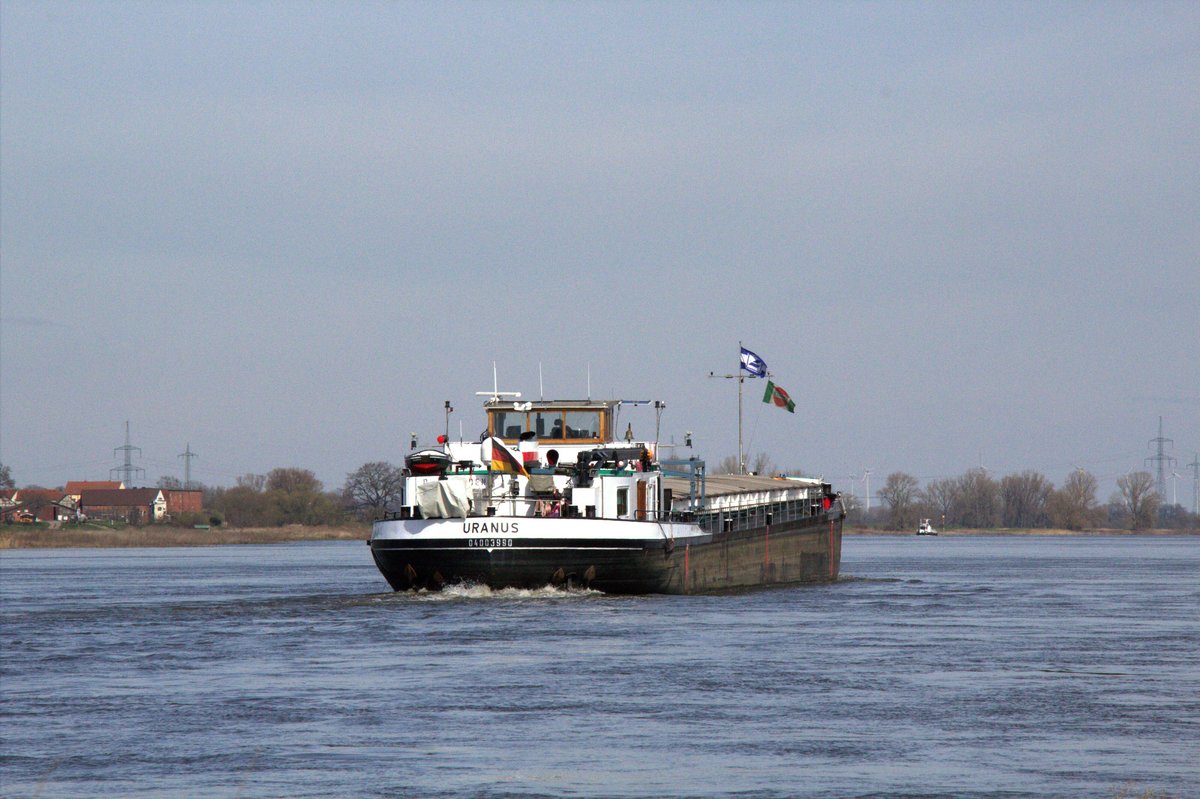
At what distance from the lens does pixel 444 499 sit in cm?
4312

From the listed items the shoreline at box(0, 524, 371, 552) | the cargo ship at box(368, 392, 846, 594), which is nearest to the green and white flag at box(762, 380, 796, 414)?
the cargo ship at box(368, 392, 846, 594)

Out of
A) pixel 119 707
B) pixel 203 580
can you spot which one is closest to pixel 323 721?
pixel 119 707

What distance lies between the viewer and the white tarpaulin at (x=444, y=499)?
43.1m

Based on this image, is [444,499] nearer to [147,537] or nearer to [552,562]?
[552,562]

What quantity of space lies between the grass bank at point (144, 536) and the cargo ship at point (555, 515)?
83807 mm

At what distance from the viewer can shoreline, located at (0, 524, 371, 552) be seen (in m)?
128

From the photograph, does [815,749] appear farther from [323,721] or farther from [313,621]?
[313,621]

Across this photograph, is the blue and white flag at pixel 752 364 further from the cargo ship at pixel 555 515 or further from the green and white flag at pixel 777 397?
the cargo ship at pixel 555 515

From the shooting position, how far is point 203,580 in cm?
6619

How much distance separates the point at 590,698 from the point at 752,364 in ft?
153

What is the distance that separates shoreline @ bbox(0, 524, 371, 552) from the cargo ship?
83.8 metres

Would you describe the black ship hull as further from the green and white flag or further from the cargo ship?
the green and white flag

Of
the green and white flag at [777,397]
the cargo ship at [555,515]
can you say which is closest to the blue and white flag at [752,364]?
the green and white flag at [777,397]

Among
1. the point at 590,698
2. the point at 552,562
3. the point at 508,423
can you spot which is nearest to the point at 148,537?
the point at 508,423
